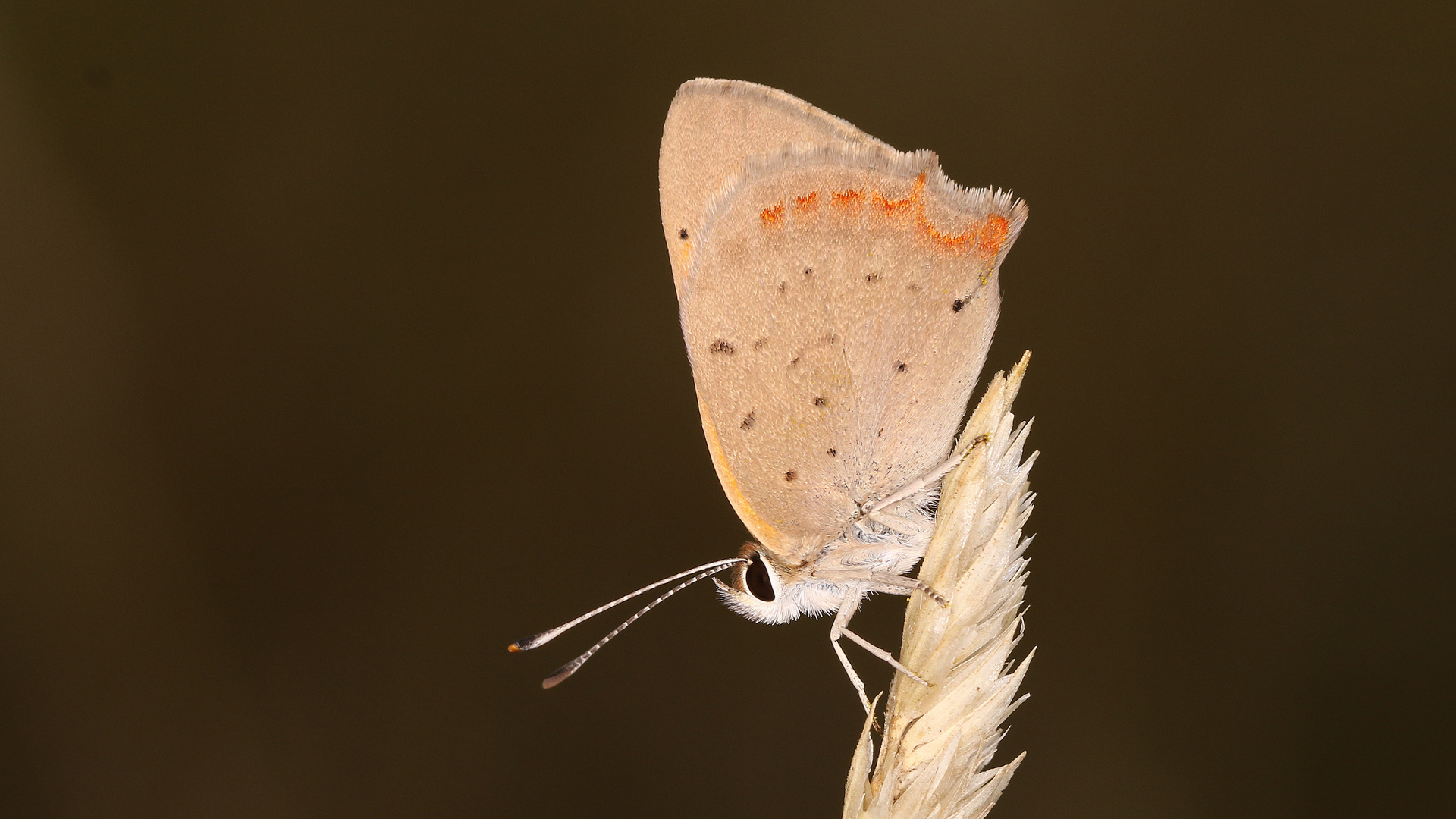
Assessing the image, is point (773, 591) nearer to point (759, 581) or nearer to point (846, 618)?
point (759, 581)

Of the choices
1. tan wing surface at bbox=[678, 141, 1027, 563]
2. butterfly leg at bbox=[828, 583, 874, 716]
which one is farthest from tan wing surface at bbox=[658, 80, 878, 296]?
butterfly leg at bbox=[828, 583, 874, 716]

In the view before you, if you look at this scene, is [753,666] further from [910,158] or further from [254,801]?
[910,158]

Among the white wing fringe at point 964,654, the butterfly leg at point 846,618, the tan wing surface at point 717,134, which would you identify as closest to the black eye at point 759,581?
the butterfly leg at point 846,618

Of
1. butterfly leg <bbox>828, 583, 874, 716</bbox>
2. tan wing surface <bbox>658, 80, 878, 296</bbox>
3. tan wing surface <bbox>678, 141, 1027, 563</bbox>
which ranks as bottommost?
butterfly leg <bbox>828, 583, 874, 716</bbox>

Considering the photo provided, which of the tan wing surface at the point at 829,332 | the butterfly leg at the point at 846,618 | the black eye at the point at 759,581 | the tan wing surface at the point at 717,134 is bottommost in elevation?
the butterfly leg at the point at 846,618

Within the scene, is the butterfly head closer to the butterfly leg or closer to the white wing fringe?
the butterfly leg

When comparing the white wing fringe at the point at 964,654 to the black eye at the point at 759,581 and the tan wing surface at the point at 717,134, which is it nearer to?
the black eye at the point at 759,581
